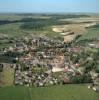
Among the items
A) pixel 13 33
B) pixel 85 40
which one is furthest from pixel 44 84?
pixel 13 33

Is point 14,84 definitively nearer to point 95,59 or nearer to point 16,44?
point 95,59

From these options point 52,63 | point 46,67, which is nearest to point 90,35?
point 52,63

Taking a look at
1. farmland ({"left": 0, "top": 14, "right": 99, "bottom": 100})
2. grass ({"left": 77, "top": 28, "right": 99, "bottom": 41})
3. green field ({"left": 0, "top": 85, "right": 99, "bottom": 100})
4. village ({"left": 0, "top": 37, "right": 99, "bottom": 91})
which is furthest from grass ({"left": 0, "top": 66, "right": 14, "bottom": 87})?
grass ({"left": 77, "top": 28, "right": 99, "bottom": 41})

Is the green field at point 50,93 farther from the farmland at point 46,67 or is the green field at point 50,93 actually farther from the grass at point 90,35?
the grass at point 90,35

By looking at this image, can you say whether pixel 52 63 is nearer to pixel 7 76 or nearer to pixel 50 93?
pixel 7 76

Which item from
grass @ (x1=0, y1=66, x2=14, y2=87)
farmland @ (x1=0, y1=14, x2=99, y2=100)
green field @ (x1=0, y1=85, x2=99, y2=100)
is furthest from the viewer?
grass @ (x1=0, y1=66, x2=14, y2=87)

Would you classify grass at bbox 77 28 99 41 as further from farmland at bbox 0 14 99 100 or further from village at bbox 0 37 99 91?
village at bbox 0 37 99 91
